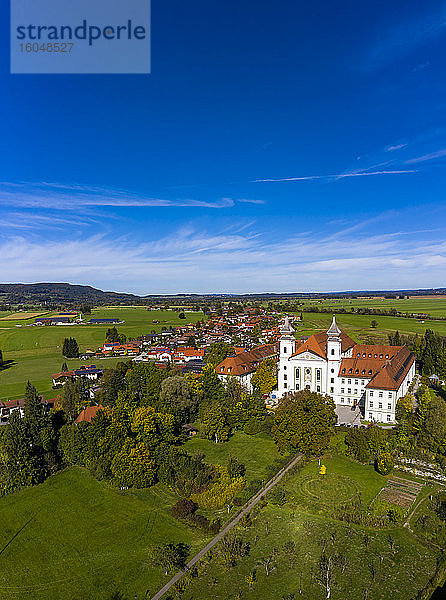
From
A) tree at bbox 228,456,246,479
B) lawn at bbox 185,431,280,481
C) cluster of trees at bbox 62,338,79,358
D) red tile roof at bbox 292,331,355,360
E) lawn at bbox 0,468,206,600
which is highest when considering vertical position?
red tile roof at bbox 292,331,355,360

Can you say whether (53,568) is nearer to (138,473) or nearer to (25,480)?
A: (138,473)

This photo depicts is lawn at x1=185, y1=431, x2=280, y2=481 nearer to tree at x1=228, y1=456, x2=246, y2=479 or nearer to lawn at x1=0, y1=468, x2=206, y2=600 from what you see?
tree at x1=228, y1=456, x2=246, y2=479

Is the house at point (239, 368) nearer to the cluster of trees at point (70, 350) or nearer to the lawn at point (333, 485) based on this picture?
the lawn at point (333, 485)

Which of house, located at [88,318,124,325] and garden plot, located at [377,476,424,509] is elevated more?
house, located at [88,318,124,325]

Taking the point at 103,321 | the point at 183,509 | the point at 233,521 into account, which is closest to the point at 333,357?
the point at 233,521

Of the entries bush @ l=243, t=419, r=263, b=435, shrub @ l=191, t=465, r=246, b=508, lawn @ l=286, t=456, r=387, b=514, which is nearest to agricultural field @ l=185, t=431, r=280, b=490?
bush @ l=243, t=419, r=263, b=435

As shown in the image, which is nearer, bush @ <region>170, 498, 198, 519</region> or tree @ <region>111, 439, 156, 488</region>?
bush @ <region>170, 498, 198, 519</region>

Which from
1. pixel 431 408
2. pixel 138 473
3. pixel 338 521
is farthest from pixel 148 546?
pixel 431 408

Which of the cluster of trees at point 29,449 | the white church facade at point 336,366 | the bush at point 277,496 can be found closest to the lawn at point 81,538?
the cluster of trees at point 29,449

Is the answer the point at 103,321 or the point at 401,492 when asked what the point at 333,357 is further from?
the point at 103,321
